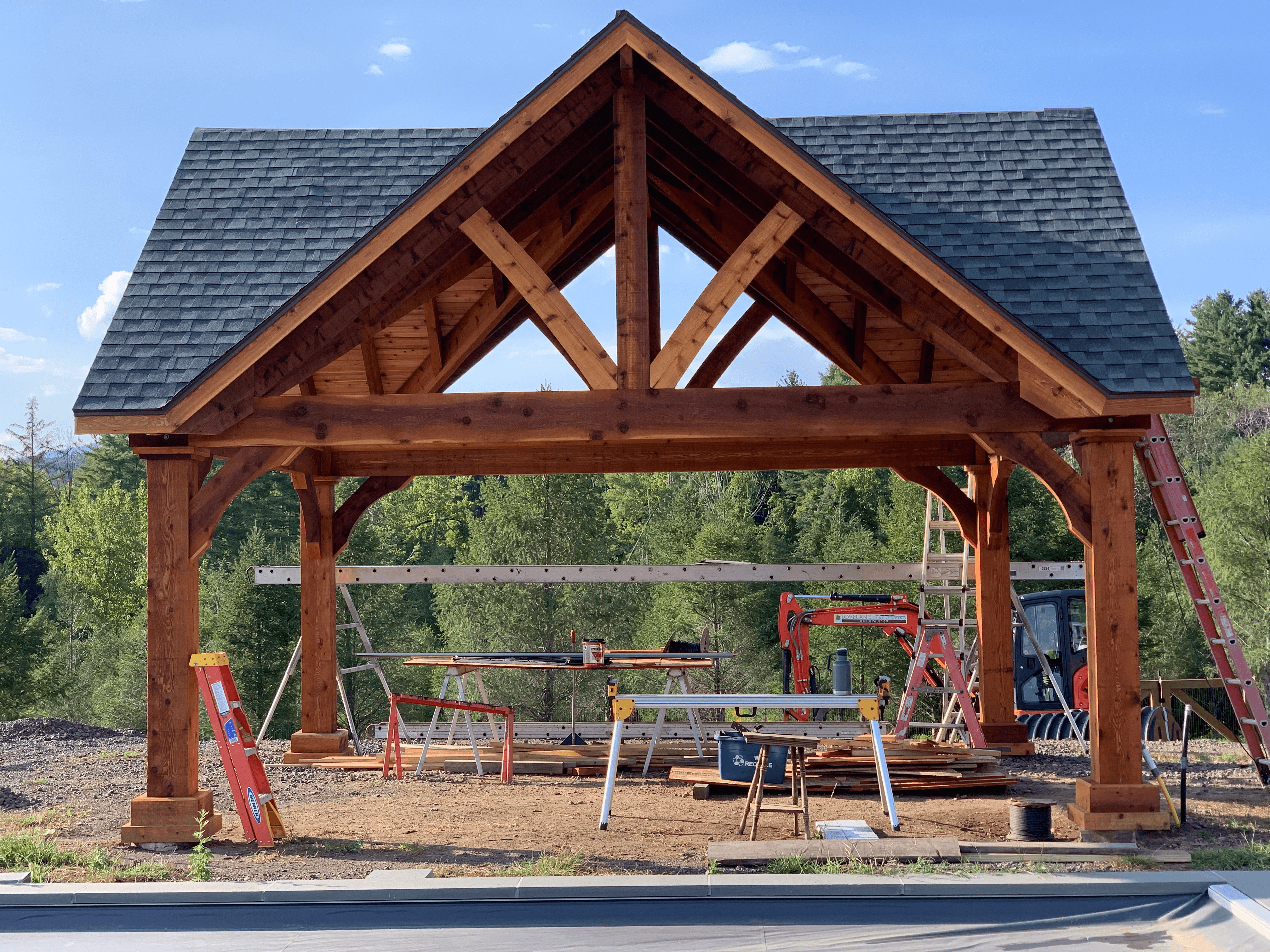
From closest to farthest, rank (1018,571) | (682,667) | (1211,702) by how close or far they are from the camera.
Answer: (682,667)
(1018,571)
(1211,702)

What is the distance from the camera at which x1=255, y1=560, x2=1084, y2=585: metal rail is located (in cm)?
1313

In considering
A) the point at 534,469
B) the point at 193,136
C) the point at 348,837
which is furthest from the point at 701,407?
the point at 193,136

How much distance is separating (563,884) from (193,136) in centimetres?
782

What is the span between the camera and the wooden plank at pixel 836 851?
6.74 meters

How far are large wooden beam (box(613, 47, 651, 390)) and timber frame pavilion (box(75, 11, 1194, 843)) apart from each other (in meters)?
0.02

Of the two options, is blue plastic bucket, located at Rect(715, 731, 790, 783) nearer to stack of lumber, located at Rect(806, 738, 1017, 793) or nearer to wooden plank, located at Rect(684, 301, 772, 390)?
stack of lumber, located at Rect(806, 738, 1017, 793)

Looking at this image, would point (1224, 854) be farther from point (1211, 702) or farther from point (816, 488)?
point (816, 488)

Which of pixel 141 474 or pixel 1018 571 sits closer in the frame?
pixel 1018 571

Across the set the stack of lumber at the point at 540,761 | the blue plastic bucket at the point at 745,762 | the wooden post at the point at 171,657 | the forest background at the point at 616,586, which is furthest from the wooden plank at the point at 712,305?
the forest background at the point at 616,586

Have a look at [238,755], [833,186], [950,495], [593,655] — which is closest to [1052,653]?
[950,495]

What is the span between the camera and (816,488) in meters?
38.0

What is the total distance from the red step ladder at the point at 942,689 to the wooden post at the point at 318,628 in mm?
5921

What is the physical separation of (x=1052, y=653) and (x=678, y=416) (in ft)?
45.3

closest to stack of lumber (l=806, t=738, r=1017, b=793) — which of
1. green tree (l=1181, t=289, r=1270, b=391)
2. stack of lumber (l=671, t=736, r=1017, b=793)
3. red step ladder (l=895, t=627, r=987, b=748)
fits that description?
stack of lumber (l=671, t=736, r=1017, b=793)
